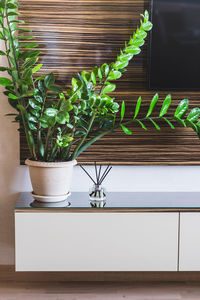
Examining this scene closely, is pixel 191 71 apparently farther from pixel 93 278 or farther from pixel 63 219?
pixel 93 278

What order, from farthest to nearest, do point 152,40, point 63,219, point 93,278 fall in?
1. point 93,278
2. point 152,40
3. point 63,219

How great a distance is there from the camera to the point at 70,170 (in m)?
1.82

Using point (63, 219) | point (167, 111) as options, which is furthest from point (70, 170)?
point (167, 111)

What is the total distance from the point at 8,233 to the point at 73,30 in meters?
1.14

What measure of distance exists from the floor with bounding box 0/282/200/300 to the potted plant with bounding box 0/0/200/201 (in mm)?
515

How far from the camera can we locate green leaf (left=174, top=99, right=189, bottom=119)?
1866mm

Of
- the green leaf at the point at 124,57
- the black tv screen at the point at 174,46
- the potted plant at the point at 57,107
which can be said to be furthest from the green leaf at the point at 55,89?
the black tv screen at the point at 174,46

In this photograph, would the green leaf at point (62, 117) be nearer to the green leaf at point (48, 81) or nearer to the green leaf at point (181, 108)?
the green leaf at point (48, 81)

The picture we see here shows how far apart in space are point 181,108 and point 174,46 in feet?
1.09

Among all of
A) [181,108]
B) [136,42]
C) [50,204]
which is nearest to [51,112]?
[50,204]

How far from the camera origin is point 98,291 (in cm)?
196

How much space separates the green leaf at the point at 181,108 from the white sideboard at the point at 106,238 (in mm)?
→ 457

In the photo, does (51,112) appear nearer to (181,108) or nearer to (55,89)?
(55,89)

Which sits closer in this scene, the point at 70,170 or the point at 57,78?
the point at 70,170
